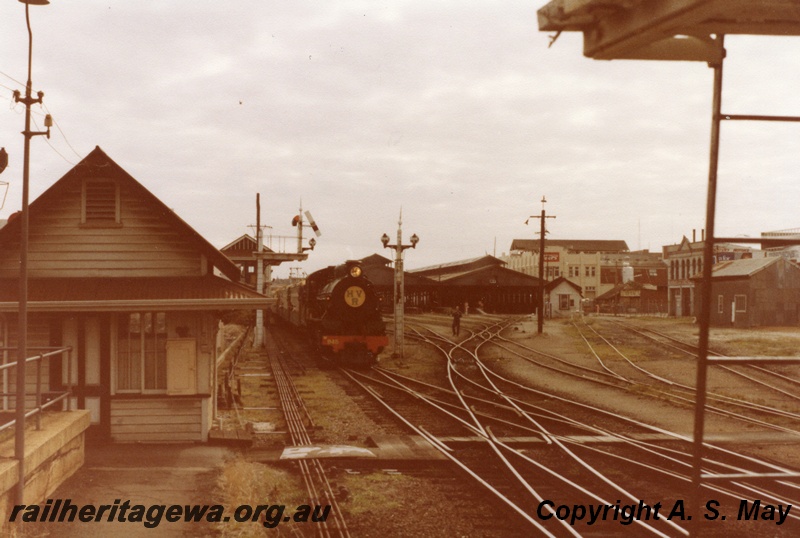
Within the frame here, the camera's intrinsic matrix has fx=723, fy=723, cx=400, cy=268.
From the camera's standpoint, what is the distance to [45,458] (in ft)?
29.7

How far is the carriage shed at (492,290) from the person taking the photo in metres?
70.7

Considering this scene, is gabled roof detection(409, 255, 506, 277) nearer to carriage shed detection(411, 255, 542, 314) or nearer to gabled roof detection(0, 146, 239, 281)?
carriage shed detection(411, 255, 542, 314)

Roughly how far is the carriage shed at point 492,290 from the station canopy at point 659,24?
67.1 meters

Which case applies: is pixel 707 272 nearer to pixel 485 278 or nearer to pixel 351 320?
pixel 351 320

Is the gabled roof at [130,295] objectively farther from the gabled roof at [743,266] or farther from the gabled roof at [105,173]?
the gabled roof at [743,266]

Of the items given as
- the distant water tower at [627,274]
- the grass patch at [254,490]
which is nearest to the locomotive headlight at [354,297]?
the grass patch at [254,490]

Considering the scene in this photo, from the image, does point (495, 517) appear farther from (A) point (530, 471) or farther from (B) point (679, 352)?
(B) point (679, 352)

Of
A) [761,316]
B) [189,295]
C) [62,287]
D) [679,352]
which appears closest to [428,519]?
[189,295]

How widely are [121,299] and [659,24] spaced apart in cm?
1112

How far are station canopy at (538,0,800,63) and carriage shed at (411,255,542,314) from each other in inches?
2643

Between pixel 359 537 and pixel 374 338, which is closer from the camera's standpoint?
pixel 359 537

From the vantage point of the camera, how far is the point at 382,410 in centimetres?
1748

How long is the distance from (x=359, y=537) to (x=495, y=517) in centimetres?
178

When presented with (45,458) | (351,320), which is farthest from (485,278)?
(45,458)
